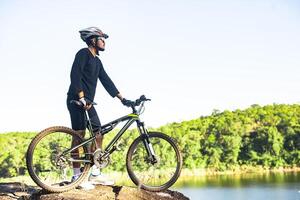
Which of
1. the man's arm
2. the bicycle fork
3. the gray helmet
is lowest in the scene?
the bicycle fork

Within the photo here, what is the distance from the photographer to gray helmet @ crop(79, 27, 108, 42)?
6.98 meters

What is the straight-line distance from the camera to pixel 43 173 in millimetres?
6461

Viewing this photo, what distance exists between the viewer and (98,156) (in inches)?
261

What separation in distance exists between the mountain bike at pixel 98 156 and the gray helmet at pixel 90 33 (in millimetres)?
1069

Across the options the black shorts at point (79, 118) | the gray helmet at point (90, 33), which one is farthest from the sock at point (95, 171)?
the gray helmet at point (90, 33)

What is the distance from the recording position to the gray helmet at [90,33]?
6.98 meters

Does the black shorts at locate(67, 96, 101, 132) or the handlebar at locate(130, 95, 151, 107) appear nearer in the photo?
the black shorts at locate(67, 96, 101, 132)

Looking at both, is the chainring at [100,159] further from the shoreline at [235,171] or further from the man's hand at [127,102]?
the shoreline at [235,171]

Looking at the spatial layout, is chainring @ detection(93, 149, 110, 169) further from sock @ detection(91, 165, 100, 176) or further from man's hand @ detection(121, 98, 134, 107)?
man's hand @ detection(121, 98, 134, 107)

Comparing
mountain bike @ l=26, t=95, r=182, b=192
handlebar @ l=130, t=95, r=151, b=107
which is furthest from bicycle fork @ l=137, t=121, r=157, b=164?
handlebar @ l=130, t=95, r=151, b=107

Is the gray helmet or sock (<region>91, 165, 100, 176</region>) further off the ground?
the gray helmet

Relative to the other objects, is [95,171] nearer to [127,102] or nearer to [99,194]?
[99,194]

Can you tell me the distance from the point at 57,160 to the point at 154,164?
1493mm

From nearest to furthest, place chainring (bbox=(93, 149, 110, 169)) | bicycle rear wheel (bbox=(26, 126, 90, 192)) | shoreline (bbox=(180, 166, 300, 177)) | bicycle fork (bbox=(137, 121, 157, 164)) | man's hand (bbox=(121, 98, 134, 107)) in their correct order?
bicycle rear wheel (bbox=(26, 126, 90, 192)) < chainring (bbox=(93, 149, 110, 169)) < bicycle fork (bbox=(137, 121, 157, 164)) < man's hand (bbox=(121, 98, 134, 107)) < shoreline (bbox=(180, 166, 300, 177))
